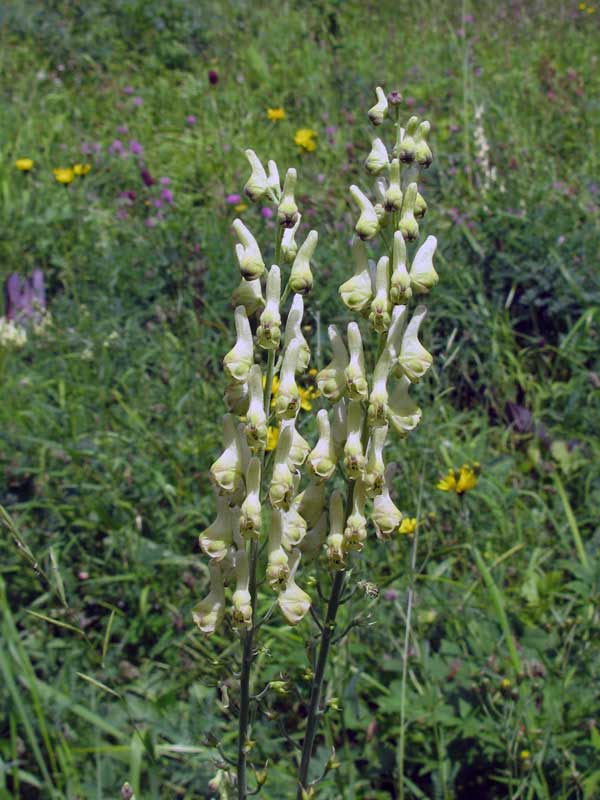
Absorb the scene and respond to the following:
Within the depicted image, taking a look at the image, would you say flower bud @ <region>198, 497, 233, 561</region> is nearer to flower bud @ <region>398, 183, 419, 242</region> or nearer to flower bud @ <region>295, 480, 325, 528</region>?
flower bud @ <region>295, 480, 325, 528</region>

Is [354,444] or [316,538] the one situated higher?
[354,444]

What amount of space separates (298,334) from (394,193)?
0.25 meters

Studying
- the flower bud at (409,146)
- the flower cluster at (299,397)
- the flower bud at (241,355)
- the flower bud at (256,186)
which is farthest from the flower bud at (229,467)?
the flower bud at (409,146)

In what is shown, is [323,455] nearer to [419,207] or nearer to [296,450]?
[296,450]

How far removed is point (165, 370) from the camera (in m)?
3.14

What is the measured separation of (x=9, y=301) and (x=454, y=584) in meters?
2.48

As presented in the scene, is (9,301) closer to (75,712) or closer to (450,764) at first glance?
(75,712)

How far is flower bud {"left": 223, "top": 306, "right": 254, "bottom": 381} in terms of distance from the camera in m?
1.19

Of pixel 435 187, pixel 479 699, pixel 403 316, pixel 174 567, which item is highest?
pixel 403 316

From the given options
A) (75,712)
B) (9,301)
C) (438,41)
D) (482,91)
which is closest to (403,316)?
(75,712)

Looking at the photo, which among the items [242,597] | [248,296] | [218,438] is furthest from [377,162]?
[218,438]

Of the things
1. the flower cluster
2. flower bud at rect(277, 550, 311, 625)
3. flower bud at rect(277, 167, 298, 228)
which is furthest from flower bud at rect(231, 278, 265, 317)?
flower bud at rect(277, 550, 311, 625)

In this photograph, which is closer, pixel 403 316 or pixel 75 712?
pixel 403 316

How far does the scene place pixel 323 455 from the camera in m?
1.27
